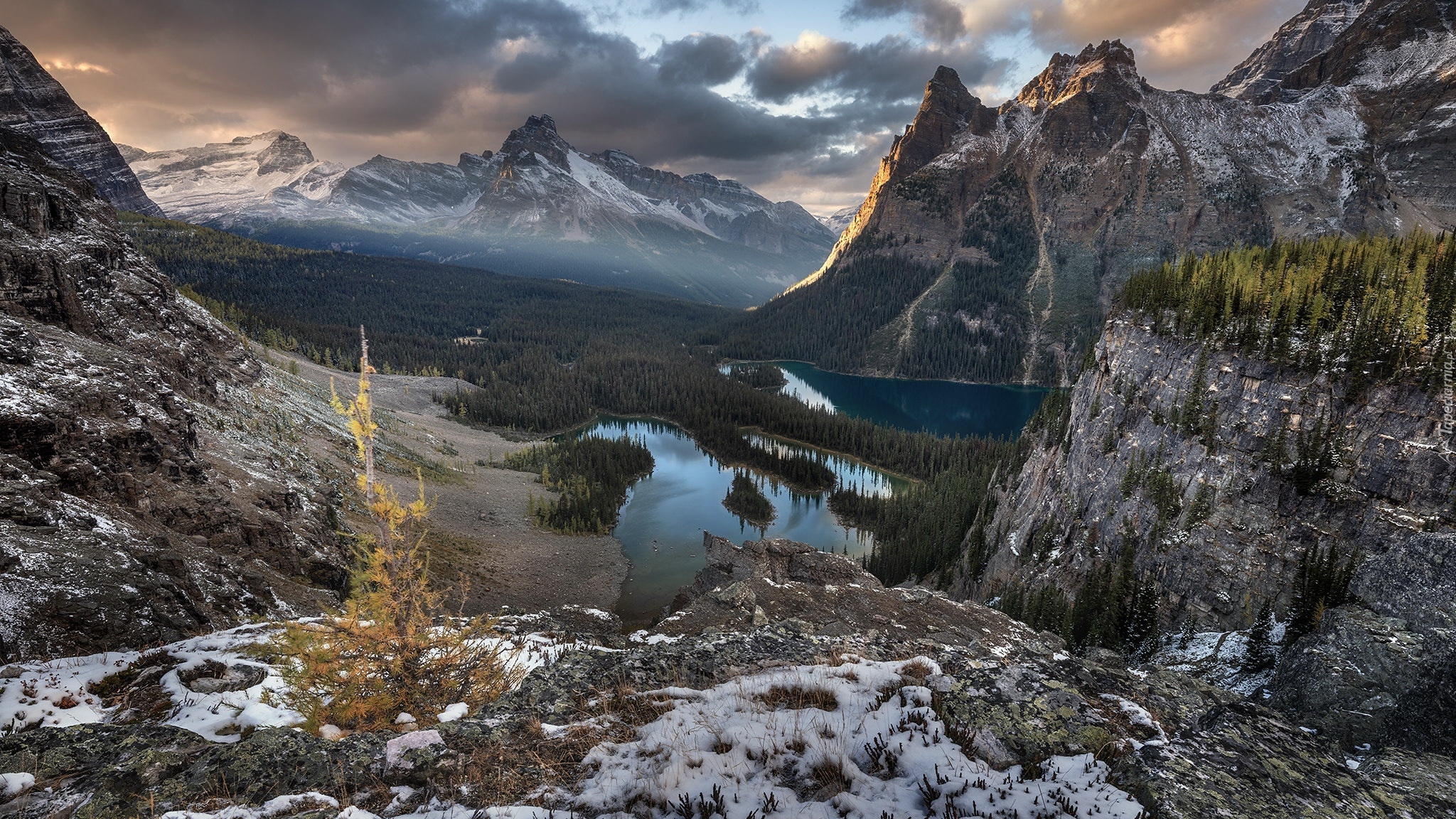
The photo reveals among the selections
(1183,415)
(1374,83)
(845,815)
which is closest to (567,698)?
(845,815)

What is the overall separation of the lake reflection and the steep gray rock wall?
32.3 m

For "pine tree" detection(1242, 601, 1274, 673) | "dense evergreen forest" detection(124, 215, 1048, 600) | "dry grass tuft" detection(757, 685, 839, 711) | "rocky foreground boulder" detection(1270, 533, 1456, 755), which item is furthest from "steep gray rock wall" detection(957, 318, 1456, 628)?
"dry grass tuft" detection(757, 685, 839, 711)

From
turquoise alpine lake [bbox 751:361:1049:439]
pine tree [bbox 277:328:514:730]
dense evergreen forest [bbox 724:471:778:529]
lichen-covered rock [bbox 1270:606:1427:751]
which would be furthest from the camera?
turquoise alpine lake [bbox 751:361:1049:439]

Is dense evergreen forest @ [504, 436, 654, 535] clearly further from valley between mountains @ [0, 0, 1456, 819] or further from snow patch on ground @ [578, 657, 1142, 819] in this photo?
snow patch on ground @ [578, 657, 1142, 819]

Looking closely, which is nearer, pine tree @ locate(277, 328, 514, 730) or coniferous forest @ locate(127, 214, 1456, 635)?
pine tree @ locate(277, 328, 514, 730)

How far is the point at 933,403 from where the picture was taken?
165 metres

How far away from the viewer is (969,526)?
6381 cm

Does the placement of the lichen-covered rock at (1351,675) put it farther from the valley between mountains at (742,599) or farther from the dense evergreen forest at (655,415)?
the dense evergreen forest at (655,415)

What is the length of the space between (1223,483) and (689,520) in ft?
199

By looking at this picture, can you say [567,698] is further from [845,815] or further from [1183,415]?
[1183,415]

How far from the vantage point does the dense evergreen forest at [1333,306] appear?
25828 mm

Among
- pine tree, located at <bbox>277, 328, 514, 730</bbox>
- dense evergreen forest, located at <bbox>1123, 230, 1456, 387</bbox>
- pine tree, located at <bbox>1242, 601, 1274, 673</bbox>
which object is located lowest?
pine tree, located at <bbox>1242, 601, 1274, 673</bbox>

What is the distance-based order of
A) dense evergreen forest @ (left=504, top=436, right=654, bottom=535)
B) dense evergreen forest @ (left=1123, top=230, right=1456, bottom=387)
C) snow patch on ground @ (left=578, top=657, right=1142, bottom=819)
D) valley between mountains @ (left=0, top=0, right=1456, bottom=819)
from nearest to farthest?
snow patch on ground @ (left=578, top=657, right=1142, bottom=819) → valley between mountains @ (left=0, top=0, right=1456, bottom=819) → dense evergreen forest @ (left=1123, top=230, right=1456, bottom=387) → dense evergreen forest @ (left=504, top=436, right=654, bottom=535)

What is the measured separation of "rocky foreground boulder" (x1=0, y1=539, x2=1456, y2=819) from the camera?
20.3 feet
